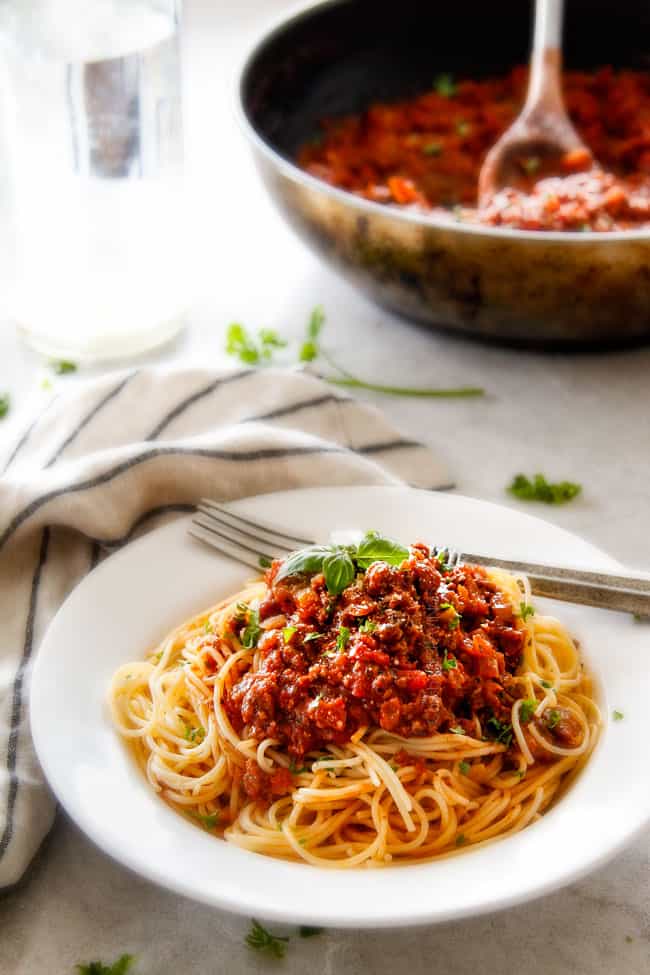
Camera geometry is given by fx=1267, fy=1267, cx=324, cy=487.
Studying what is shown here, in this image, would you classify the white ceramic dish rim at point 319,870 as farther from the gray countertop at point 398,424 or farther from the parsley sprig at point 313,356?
the parsley sprig at point 313,356

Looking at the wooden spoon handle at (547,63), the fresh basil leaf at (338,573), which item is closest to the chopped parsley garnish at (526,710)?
the fresh basil leaf at (338,573)

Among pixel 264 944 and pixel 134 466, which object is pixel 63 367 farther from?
pixel 264 944

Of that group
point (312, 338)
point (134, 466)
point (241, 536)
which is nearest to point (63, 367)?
point (312, 338)

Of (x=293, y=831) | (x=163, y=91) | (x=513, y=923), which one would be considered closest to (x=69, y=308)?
(x=163, y=91)

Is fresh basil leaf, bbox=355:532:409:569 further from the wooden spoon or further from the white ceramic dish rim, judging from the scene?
the wooden spoon

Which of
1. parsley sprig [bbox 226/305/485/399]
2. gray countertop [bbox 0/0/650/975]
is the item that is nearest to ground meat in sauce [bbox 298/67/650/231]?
gray countertop [bbox 0/0/650/975]

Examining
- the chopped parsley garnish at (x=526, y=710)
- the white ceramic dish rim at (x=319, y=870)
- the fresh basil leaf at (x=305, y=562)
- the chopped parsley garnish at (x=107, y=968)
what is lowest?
the chopped parsley garnish at (x=107, y=968)
